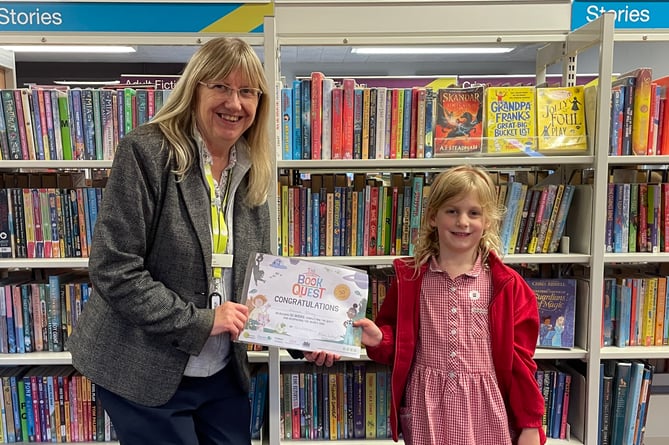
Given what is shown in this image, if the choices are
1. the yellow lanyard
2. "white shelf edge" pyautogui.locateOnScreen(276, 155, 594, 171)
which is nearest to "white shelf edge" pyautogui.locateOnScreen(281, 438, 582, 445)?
the yellow lanyard

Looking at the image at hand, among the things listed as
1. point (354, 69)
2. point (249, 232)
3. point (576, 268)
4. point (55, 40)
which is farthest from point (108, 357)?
point (354, 69)

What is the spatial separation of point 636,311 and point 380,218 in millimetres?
1137

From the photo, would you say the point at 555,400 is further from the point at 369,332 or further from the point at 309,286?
the point at 309,286

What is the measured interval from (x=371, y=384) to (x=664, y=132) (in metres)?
1.55

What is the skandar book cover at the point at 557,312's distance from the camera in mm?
2088

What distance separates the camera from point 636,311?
7.06 ft

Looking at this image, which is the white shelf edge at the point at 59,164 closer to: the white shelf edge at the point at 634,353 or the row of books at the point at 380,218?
the row of books at the point at 380,218

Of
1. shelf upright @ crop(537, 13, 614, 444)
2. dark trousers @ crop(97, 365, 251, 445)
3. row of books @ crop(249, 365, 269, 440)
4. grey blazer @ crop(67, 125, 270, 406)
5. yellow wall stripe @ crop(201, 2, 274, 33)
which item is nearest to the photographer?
grey blazer @ crop(67, 125, 270, 406)

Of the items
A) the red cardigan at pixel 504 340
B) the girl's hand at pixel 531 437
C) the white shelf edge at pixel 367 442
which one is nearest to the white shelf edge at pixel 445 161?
the red cardigan at pixel 504 340

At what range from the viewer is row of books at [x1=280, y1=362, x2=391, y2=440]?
2135 millimetres

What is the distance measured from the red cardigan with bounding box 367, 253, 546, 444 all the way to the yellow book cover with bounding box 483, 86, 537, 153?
23.1 inches

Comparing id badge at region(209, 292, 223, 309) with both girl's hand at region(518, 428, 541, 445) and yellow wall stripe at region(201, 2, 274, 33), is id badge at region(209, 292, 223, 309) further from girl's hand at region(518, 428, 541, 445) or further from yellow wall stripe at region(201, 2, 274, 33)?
yellow wall stripe at region(201, 2, 274, 33)

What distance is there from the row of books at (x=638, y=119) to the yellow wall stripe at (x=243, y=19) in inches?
58.1

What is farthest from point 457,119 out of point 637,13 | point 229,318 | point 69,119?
point 69,119
